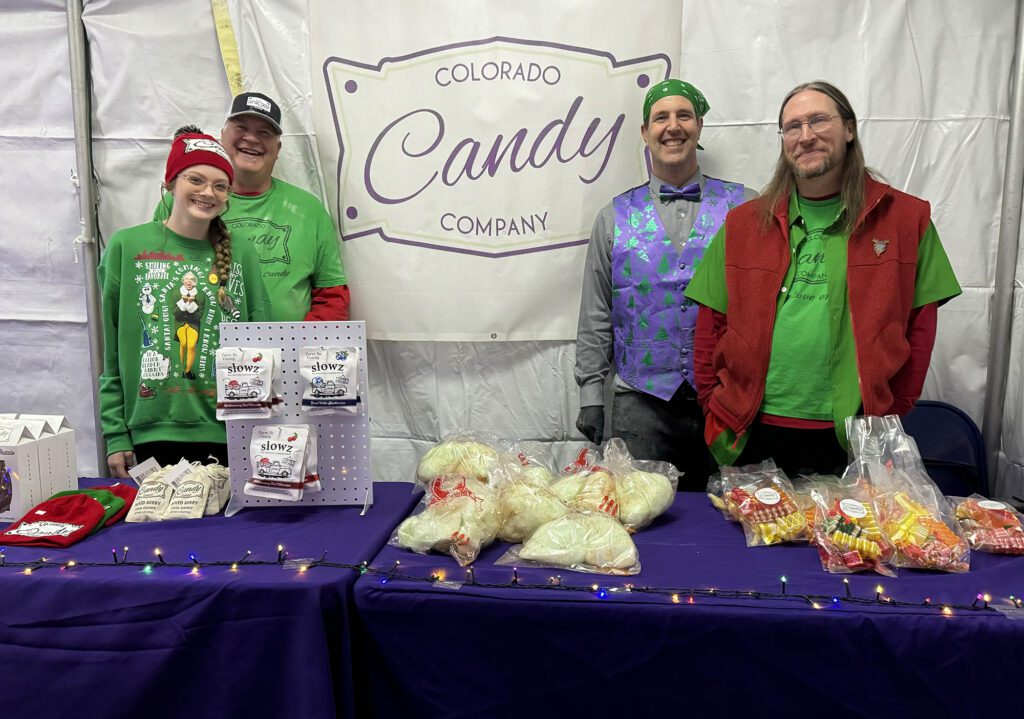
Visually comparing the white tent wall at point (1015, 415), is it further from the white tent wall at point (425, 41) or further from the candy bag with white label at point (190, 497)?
the candy bag with white label at point (190, 497)

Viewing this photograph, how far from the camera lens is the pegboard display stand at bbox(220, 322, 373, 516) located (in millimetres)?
1451

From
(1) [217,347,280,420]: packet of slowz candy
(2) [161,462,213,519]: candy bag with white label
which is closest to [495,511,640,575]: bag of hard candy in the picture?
(1) [217,347,280,420]: packet of slowz candy

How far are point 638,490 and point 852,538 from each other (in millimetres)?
407

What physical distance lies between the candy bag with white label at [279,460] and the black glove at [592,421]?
3.31 feet

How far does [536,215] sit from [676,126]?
603 mm

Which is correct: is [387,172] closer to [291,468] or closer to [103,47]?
[103,47]

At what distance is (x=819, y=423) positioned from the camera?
1675mm

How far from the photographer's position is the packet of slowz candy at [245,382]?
1402 mm

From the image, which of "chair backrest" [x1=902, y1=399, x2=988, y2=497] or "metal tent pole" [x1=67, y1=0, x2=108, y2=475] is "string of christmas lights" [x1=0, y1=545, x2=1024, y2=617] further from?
"metal tent pole" [x1=67, y1=0, x2=108, y2=475]

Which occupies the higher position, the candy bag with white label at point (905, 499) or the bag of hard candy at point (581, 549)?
the candy bag with white label at point (905, 499)

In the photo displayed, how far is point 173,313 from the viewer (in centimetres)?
178

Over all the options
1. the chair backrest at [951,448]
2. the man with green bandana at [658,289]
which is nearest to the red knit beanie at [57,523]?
the man with green bandana at [658,289]

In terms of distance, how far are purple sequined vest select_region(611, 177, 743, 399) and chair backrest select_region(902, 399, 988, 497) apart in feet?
3.05

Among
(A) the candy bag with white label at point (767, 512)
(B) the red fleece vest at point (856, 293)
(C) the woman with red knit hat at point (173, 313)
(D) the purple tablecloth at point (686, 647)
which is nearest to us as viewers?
(D) the purple tablecloth at point (686, 647)
